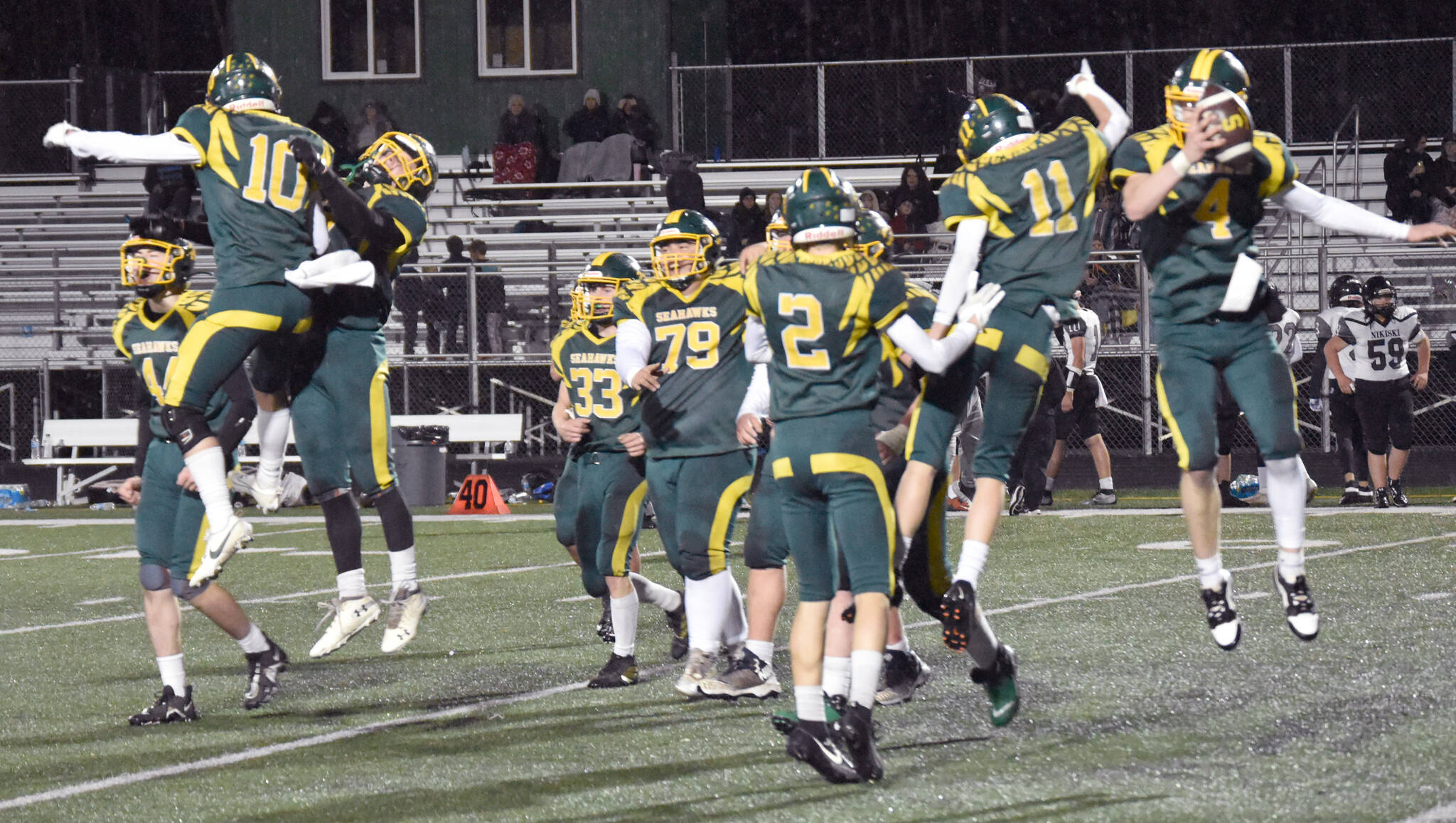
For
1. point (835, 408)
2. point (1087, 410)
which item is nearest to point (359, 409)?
point (835, 408)

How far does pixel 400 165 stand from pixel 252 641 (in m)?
2.03

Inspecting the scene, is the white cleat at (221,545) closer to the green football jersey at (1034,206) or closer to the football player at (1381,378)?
the green football jersey at (1034,206)

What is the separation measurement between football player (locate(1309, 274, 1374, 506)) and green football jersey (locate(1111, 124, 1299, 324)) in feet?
30.1

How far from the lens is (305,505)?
18.1m

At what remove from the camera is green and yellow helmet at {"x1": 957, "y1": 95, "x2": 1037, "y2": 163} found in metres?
6.18

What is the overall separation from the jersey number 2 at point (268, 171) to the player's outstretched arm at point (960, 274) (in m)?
2.53

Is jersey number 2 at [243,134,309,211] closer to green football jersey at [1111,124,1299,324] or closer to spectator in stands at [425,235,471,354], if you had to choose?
green football jersey at [1111,124,1299,324]

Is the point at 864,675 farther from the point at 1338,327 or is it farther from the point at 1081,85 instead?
the point at 1338,327

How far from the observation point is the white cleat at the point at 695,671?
6.81 meters

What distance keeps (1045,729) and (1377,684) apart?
1423mm

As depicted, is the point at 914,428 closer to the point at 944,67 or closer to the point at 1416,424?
the point at 1416,424

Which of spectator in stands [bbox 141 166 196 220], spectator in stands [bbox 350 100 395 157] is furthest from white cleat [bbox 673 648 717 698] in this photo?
spectator in stands [bbox 350 100 395 157]

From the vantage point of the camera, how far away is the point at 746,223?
751 inches

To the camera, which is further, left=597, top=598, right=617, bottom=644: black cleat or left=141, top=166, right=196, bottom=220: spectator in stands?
left=141, top=166, right=196, bottom=220: spectator in stands
